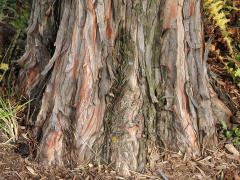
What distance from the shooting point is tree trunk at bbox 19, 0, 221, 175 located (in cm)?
313

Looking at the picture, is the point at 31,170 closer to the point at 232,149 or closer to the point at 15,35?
the point at 15,35

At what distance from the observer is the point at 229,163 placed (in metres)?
3.51

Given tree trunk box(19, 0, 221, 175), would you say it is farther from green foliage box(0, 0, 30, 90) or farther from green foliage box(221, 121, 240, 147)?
green foliage box(0, 0, 30, 90)

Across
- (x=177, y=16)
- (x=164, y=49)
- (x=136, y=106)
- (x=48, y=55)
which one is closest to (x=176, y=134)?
(x=136, y=106)

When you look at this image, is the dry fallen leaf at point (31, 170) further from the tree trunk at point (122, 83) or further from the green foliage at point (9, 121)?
the green foliage at point (9, 121)

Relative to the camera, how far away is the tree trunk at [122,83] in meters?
3.13

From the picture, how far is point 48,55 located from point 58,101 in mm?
460

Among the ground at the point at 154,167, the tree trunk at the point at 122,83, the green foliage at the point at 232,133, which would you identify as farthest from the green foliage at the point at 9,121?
the green foliage at the point at 232,133

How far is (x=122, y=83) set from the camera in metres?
3.27

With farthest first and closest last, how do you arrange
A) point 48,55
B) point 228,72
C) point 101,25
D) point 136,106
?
point 228,72
point 48,55
point 136,106
point 101,25

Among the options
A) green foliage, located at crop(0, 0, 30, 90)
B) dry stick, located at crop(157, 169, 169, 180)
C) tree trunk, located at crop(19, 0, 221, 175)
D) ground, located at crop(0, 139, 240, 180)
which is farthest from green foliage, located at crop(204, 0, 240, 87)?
green foliage, located at crop(0, 0, 30, 90)

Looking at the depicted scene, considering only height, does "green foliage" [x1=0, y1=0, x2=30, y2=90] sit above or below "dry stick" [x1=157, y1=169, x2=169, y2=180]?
above

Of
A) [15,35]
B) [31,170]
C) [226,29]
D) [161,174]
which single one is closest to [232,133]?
[161,174]

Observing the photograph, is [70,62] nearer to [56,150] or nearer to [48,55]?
[48,55]
